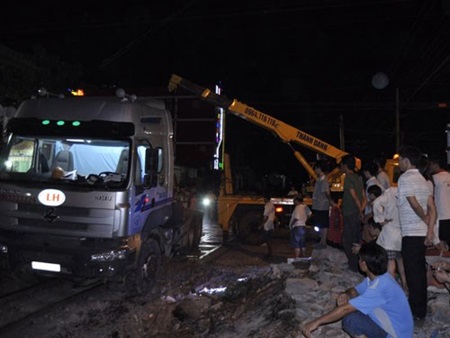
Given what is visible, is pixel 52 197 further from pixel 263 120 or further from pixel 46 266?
pixel 263 120

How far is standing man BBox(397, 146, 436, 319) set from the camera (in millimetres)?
4734

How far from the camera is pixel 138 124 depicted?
24.8 feet

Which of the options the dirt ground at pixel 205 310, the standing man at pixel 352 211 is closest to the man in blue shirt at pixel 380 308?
the dirt ground at pixel 205 310

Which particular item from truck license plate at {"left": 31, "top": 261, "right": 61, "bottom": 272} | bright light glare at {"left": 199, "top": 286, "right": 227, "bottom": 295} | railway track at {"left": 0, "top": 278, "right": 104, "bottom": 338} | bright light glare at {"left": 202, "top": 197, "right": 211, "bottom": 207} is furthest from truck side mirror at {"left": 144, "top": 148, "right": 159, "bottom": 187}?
bright light glare at {"left": 202, "top": 197, "right": 211, "bottom": 207}

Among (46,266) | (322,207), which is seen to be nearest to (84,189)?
(46,266)

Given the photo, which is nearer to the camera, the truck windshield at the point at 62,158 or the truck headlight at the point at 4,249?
the truck headlight at the point at 4,249

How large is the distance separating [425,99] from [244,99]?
11.1 metres

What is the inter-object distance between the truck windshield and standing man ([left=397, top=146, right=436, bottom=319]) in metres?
4.06

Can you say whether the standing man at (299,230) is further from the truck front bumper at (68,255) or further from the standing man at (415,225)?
the standing man at (415,225)

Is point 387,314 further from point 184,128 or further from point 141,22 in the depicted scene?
point 141,22

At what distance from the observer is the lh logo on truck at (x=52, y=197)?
6.79m

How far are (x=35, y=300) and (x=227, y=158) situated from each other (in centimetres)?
947

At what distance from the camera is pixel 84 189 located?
678cm

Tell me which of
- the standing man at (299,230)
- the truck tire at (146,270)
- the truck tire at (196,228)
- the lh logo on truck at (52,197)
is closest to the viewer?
the lh logo on truck at (52,197)
